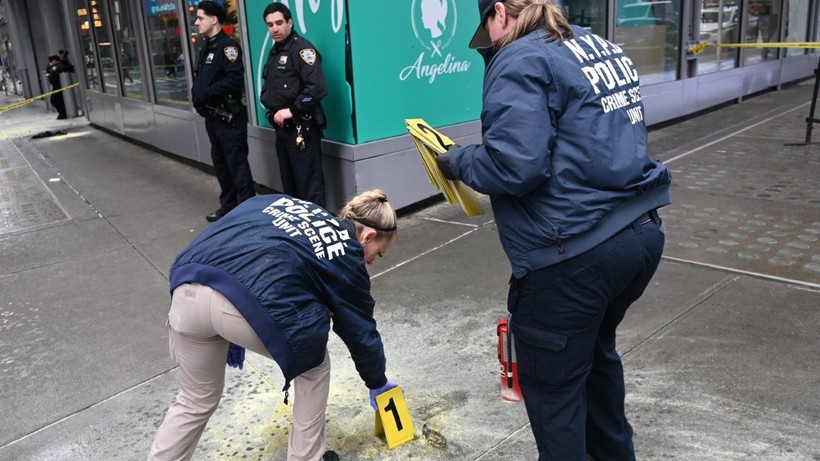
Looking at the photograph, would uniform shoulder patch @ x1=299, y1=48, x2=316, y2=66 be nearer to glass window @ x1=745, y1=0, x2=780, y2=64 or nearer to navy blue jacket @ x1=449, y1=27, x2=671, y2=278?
navy blue jacket @ x1=449, y1=27, x2=671, y2=278

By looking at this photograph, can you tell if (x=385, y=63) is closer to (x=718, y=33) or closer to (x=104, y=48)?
(x=718, y=33)

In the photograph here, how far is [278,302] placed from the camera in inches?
83.4

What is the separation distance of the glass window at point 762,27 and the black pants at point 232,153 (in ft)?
30.8

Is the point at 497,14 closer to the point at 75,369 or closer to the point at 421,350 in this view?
the point at 421,350

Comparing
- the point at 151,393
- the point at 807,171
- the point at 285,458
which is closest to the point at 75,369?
the point at 151,393

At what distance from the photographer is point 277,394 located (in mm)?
3354

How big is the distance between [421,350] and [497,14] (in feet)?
6.67

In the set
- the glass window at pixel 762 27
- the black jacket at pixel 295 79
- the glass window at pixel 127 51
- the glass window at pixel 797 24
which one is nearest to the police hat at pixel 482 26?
the black jacket at pixel 295 79

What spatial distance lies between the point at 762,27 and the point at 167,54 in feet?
33.5

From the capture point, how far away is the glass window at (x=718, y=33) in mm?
10461

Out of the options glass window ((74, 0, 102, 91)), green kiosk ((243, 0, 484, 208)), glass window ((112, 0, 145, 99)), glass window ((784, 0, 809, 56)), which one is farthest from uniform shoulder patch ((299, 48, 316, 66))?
glass window ((784, 0, 809, 56))

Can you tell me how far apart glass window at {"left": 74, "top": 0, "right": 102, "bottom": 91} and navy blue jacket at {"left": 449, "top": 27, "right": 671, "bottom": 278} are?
1248 cm

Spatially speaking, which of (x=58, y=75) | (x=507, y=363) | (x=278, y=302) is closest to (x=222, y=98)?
(x=507, y=363)

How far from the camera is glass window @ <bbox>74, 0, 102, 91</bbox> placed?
41.9 feet
